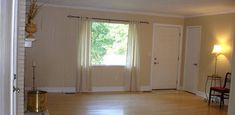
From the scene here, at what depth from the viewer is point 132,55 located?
24.5 feet

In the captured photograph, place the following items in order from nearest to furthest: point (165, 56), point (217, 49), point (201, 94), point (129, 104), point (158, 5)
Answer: point (129, 104), point (158, 5), point (217, 49), point (201, 94), point (165, 56)

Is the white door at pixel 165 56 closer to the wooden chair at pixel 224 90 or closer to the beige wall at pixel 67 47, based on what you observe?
the beige wall at pixel 67 47

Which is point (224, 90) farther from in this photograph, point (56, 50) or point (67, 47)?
point (56, 50)

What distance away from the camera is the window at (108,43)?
729 centimetres

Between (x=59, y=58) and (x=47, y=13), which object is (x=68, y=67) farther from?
(x=47, y=13)

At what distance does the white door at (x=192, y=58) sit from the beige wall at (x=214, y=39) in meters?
0.20

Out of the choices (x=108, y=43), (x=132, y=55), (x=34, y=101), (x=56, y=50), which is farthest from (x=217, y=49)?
(x=34, y=101)

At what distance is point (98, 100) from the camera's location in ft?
20.6

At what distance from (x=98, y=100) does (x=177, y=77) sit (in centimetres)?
310

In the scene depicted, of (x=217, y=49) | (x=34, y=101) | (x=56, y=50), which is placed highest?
(x=217, y=49)

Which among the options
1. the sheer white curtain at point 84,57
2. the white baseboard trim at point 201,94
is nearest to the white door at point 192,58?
the white baseboard trim at point 201,94

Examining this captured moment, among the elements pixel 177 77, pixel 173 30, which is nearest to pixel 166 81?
pixel 177 77

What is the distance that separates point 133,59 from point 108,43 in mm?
848

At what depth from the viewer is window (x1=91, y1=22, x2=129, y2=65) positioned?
23.9 feet
